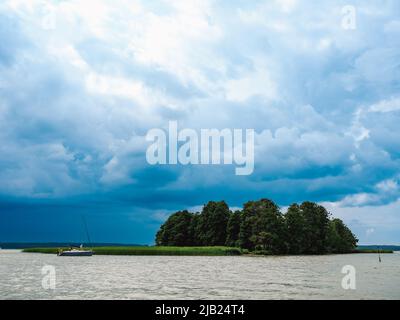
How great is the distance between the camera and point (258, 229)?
145875mm

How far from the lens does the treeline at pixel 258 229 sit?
146 m

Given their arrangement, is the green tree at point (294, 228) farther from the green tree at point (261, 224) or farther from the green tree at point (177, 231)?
the green tree at point (177, 231)

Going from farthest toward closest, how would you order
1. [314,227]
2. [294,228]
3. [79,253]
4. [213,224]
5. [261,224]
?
[314,227] → [213,224] → [294,228] → [79,253] → [261,224]

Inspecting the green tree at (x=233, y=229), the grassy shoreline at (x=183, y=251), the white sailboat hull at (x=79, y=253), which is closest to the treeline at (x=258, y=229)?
the green tree at (x=233, y=229)

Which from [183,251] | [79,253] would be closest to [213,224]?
[183,251]

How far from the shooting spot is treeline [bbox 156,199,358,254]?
14588 cm

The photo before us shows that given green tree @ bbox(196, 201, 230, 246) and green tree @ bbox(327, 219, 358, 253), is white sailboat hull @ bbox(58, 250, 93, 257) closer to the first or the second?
green tree @ bbox(196, 201, 230, 246)

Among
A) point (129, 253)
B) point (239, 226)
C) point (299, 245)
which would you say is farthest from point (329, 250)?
point (129, 253)

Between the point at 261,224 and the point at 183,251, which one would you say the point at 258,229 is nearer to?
the point at 261,224

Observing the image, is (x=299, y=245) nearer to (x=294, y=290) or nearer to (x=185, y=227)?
(x=185, y=227)

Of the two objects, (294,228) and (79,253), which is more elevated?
(294,228)
